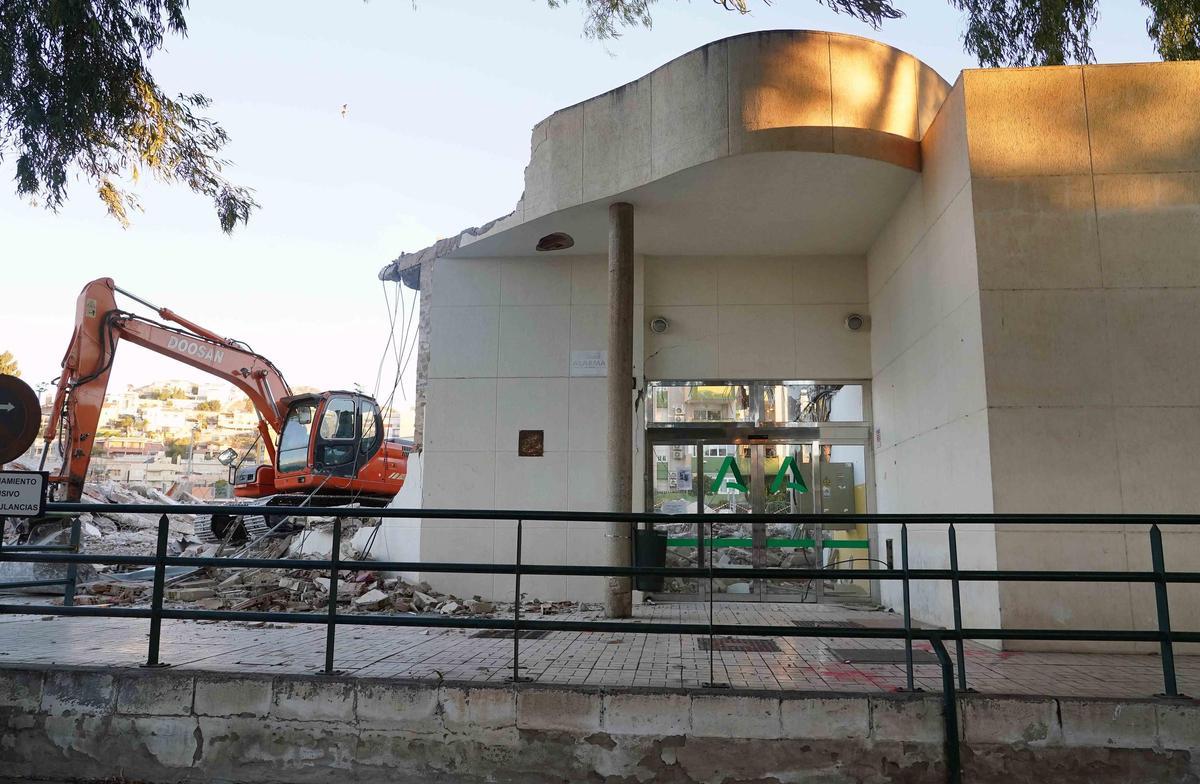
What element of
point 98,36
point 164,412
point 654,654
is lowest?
point 654,654

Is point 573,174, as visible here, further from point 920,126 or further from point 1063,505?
point 1063,505

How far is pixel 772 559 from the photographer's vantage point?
10664 millimetres

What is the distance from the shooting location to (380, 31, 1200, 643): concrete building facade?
6.97m

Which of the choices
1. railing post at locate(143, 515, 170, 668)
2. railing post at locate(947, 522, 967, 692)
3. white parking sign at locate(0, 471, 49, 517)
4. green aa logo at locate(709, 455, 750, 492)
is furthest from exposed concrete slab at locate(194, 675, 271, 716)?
green aa logo at locate(709, 455, 750, 492)

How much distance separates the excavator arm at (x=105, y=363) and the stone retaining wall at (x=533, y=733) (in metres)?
8.99

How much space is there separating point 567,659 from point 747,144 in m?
5.32

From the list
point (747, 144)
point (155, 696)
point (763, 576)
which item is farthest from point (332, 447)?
point (763, 576)

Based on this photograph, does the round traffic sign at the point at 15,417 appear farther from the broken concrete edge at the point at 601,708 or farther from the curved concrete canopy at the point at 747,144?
the curved concrete canopy at the point at 747,144

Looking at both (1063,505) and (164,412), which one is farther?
(164,412)

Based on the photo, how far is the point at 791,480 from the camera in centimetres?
1100

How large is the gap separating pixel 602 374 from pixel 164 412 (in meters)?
120

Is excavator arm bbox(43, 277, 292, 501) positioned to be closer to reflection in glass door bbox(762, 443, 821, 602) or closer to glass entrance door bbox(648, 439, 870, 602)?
glass entrance door bbox(648, 439, 870, 602)

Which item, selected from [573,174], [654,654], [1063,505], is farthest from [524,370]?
[1063,505]

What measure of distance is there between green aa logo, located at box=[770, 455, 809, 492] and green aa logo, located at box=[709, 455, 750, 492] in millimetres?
403
